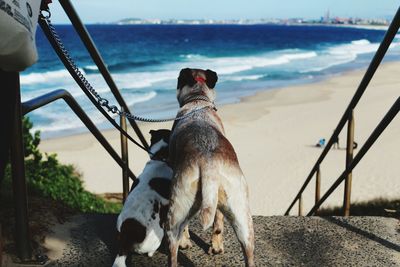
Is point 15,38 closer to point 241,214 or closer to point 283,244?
point 241,214

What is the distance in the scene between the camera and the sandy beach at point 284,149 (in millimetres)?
12180

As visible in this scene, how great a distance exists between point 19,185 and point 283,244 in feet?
6.01

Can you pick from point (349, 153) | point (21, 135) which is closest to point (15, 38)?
point (21, 135)

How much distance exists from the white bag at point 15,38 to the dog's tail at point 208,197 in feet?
4.28

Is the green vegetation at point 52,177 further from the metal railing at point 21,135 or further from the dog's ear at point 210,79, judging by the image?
the metal railing at point 21,135

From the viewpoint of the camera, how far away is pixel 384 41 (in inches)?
120

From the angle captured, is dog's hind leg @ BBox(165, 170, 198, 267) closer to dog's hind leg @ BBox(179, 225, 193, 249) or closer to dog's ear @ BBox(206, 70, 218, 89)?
dog's hind leg @ BBox(179, 225, 193, 249)

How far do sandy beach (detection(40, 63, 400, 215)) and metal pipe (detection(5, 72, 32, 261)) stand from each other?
8.56 m

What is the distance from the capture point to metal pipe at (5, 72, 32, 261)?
7.86 feet

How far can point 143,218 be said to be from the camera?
9.50 feet

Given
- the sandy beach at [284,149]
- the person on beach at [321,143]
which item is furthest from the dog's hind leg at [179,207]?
the person on beach at [321,143]

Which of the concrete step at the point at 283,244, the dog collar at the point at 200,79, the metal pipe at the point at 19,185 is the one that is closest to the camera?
the metal pipe at the point at 19,185

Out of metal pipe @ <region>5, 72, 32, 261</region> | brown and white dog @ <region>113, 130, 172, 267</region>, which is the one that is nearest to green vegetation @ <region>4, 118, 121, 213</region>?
brown and white dog @ <region>113, 130, 172, 267</region>

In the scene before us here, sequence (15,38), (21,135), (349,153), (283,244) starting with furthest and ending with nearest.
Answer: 1. (349,153)
2. (283,244)
3. (21,135)
4. (15,38)
